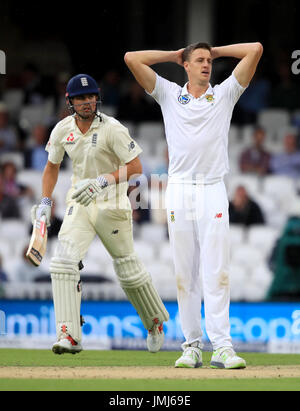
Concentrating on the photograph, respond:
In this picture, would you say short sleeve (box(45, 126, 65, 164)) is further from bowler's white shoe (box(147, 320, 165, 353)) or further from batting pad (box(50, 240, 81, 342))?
bowler's white shoe (box(147, 320, 165, 353))

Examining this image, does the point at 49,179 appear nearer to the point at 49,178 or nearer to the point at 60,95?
the point at 49,178

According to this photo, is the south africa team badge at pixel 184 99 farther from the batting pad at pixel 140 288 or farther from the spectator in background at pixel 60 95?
the spectator in background at pixel 60 95

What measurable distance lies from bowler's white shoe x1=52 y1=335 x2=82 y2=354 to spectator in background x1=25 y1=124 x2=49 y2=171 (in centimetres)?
595

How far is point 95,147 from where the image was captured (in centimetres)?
593

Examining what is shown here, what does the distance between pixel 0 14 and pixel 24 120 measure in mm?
2071

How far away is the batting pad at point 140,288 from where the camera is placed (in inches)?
245

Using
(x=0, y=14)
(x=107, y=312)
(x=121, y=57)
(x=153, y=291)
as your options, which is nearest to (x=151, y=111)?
(x=121, y=57)

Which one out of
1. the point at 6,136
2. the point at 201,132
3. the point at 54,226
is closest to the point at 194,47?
the point at 201,132

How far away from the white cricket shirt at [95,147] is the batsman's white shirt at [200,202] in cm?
48

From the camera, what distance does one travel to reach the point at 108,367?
5.71 m

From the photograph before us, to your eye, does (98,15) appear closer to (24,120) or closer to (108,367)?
(24,120)

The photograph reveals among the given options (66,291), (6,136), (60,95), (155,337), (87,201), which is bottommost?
(155,337)

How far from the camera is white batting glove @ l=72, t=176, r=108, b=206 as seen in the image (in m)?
5.69

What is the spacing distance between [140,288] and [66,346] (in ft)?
2.84
